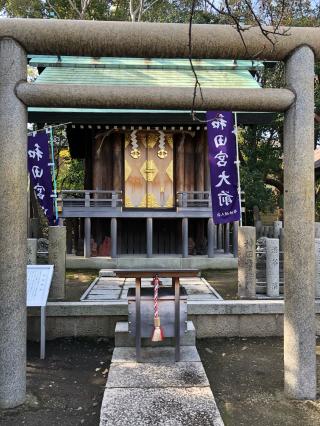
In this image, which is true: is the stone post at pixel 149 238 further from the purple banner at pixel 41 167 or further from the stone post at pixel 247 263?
the stone post at pixel 247 263

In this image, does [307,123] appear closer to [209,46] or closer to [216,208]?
[209,46]

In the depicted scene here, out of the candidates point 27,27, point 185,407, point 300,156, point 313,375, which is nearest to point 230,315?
point 313,375

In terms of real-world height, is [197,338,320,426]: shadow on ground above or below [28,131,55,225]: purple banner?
below

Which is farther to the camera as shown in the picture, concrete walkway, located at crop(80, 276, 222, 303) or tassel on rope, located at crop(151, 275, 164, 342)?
concrete walkway, located at crop(80, 276, 222, 303)

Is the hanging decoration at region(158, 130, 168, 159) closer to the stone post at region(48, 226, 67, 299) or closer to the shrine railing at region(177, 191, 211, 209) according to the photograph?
the shrine railing at region(177, 191, 211, 209)

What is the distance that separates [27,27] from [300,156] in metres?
3.10

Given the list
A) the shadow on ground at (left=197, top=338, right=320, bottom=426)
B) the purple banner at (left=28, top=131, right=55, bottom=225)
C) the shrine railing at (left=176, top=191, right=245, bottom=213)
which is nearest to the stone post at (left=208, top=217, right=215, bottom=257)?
the shrine railing at (left=176, top=191, right=245, bottom=213)

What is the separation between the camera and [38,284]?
18.4 ft

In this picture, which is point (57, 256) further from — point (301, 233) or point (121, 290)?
point (301, 233)

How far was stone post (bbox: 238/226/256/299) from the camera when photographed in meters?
7.36

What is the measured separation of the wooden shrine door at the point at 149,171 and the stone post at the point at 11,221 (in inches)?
364

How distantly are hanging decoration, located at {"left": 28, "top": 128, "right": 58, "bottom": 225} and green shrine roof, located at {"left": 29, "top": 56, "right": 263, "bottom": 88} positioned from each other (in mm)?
3443

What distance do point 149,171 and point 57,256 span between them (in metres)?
6.50

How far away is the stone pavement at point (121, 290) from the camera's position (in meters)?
7.54
